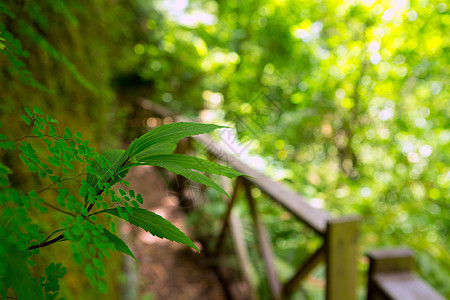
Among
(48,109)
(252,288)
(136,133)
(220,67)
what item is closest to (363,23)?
(220,67)

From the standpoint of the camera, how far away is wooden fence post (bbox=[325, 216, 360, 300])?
1.37 m

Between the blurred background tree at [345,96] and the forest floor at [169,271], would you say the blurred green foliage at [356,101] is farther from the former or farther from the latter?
the forest floor at [169,271]

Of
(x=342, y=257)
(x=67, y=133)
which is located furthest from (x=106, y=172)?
(x=342, y=257)

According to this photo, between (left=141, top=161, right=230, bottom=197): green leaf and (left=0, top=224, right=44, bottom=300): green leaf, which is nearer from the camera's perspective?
(left=0, top=224, right=44, bottom=300): green leaf

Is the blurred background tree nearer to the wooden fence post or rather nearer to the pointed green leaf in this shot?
the wooden fence post

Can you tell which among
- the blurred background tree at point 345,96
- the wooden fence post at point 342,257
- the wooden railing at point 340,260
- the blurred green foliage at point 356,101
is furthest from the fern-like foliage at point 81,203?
the blurred green foliage at point 356,101

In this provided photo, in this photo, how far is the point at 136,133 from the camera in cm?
728

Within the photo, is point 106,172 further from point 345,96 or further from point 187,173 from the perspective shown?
point 345,96

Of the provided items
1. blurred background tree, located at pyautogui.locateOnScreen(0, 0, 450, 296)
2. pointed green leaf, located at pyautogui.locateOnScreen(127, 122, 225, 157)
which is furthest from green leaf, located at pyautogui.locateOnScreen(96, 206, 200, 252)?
blurred background tree, located at pyautogui.locateOnScreen(0, 0, 450, 296)

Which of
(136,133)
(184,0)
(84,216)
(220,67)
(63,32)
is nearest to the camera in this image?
(84,216)

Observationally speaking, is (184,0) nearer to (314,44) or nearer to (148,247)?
(314,44)

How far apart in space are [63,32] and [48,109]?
→ 1.02 meters

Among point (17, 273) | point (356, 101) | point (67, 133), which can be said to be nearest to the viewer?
point (17, 273)

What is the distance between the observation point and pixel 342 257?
142cm
